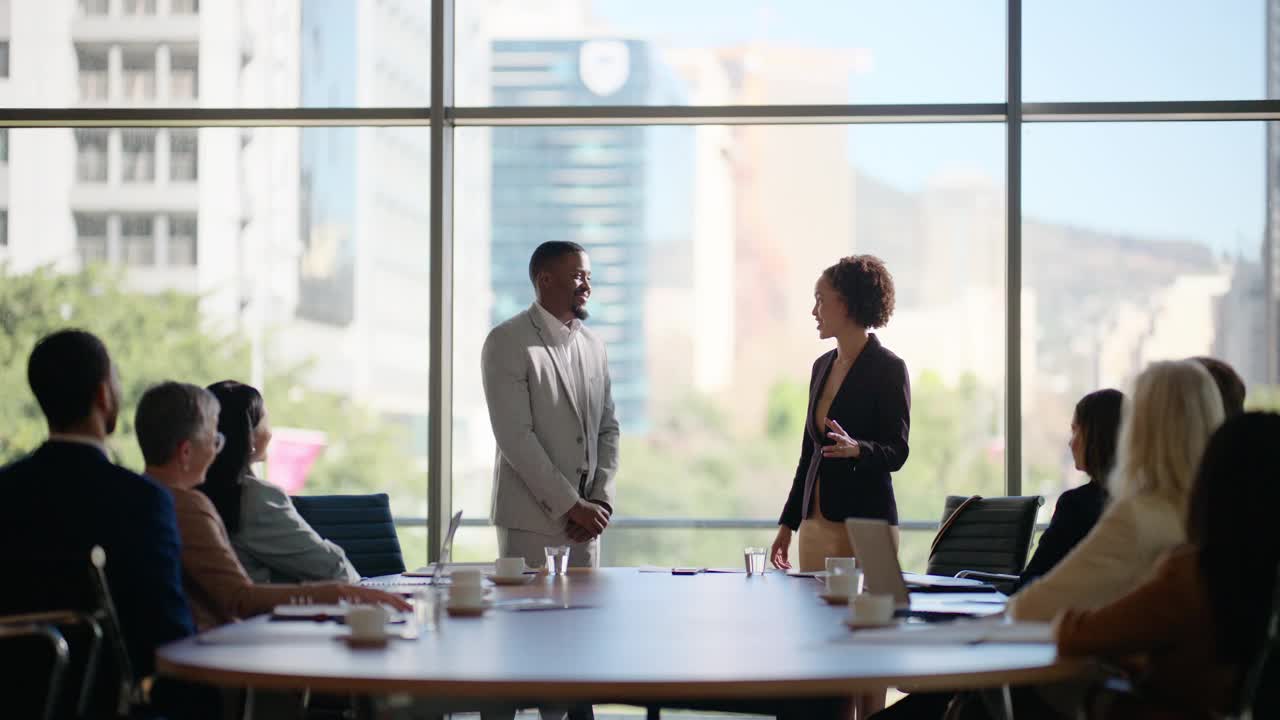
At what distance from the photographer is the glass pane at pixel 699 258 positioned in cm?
600

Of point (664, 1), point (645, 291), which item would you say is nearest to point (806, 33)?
point (664, 1)

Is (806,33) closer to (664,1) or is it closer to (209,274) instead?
(664,1)

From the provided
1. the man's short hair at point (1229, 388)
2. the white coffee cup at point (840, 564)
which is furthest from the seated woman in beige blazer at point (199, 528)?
the man's short hair at point (1229, 388)

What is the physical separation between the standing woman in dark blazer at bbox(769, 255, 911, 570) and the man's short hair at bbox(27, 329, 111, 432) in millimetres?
2274

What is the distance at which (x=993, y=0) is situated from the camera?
5895 mm

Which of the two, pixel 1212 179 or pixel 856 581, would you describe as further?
pixel 1212 179

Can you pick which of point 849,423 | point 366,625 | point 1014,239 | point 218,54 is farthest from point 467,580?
point 218,54

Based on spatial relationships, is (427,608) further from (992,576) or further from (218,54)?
(218,54)

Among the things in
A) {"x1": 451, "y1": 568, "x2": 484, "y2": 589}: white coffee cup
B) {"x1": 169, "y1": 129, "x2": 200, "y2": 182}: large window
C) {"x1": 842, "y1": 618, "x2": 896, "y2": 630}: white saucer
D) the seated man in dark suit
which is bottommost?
{"x1": 842, "y1": 618, "x2": 896, "y2": 630}: white saucer

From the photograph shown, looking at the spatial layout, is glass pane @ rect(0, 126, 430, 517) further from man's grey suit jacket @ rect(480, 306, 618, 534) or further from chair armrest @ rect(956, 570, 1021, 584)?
chair armrest @ rect(956, 570, 1021, 584)

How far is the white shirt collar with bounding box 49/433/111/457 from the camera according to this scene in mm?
2777

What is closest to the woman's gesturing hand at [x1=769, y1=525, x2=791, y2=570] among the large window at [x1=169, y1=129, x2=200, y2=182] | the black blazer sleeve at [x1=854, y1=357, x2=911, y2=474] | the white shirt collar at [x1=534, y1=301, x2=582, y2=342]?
the black blazer sleeve at [x1=854, y1=357, x2=911, y2=474]

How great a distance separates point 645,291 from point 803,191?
81cm

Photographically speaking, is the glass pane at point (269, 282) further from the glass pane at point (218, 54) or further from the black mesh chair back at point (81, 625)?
the black mesh chair back at point (81, 625)
